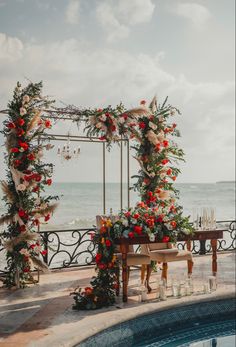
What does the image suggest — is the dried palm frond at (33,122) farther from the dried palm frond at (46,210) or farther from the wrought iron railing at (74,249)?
the wrought iron railing at (74,249)

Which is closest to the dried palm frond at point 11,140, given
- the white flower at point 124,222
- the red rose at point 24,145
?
the red rose at point 24,145

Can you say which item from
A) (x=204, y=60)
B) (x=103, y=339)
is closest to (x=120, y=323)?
(x=103, y=339)

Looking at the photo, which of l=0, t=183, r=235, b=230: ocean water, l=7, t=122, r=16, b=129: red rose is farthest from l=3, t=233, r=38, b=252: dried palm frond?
l=0, t=183, r=235, b=230: ocean water

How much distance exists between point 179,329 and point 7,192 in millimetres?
3258

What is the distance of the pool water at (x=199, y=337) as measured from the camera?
508 centimetres

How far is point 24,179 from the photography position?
279 inches

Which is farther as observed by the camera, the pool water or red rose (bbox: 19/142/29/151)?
red rose (bbox: 19/142/29/151)

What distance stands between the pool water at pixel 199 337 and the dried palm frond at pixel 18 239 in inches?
105

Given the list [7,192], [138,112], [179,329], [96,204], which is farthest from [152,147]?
[96,204]

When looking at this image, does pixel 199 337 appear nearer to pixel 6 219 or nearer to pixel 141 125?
pixel 6 219

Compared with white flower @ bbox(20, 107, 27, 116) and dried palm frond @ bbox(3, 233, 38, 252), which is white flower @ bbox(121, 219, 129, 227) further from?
white flower @ bbox(20, 107, 27, 116)

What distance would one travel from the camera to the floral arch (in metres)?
6.36

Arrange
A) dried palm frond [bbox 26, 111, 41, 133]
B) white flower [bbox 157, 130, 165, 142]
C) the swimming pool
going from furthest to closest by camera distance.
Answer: white flower [bbox 157, 130, 165, 142] → dried palm frond [bbox 26, 111, 41, 133] → the swimming pool

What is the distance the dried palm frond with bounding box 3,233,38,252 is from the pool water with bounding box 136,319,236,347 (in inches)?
105
